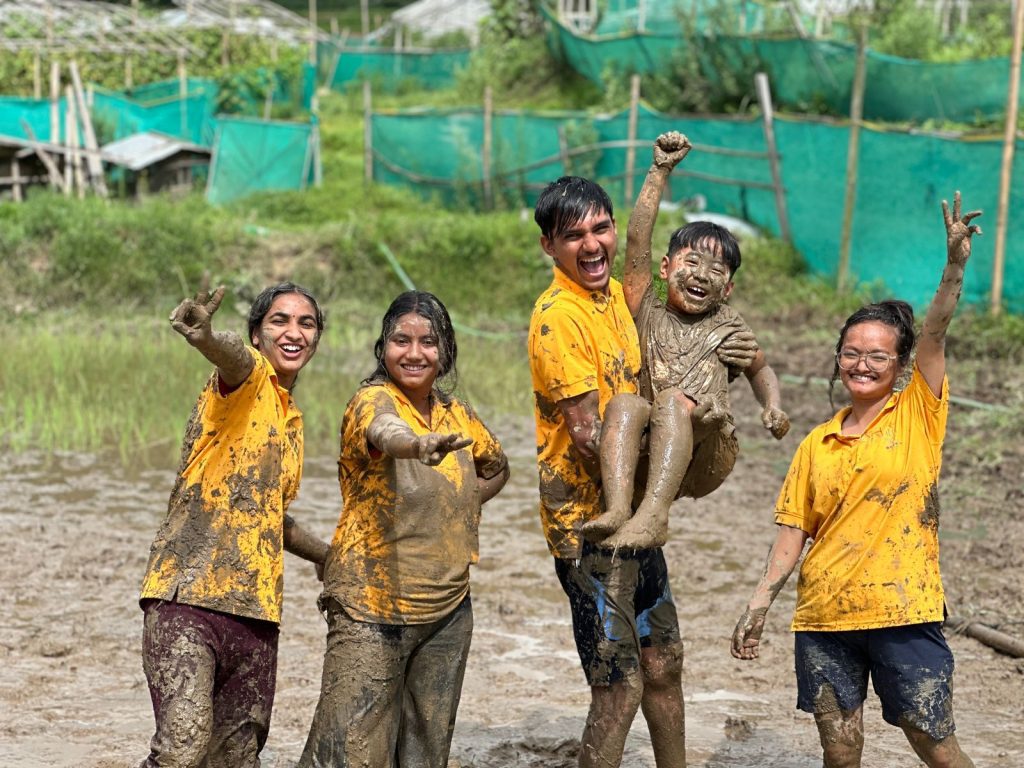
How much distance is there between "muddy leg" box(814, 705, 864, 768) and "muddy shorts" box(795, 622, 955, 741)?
20 millimetres

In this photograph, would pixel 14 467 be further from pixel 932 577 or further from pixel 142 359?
pixel 932 577

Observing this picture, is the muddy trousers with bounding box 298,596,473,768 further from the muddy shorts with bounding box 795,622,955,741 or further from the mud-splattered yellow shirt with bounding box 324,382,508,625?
the muddy shorts with bounding box 795,622,955,741

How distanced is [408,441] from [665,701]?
1.23 meters

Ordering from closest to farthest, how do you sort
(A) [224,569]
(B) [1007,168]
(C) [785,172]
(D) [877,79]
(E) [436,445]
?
(E) [436,445], (A) [224,569], (B) [1007,168], (C) [785,172], (D) [877,79]

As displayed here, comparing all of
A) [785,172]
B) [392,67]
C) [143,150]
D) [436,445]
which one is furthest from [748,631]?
[392,67]

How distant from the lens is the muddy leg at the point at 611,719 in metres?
3.57

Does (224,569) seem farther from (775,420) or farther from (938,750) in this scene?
(938,750)

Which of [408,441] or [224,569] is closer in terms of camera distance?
[408,441]

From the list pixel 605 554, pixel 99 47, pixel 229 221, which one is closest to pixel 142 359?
pixel 229 221

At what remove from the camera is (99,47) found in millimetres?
24219

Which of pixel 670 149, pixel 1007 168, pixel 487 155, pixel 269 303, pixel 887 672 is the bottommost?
pixel 887 672

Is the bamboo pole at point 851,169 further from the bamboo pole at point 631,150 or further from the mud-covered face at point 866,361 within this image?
the mud-covered face at point 866,361

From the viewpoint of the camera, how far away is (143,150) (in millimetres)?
19141

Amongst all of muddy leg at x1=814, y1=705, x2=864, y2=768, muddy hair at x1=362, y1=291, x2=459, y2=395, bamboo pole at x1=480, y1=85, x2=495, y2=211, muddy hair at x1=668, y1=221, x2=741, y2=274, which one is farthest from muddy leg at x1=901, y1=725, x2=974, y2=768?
bamboo pole at x1=480, y1=85, x2=495, y2=211
